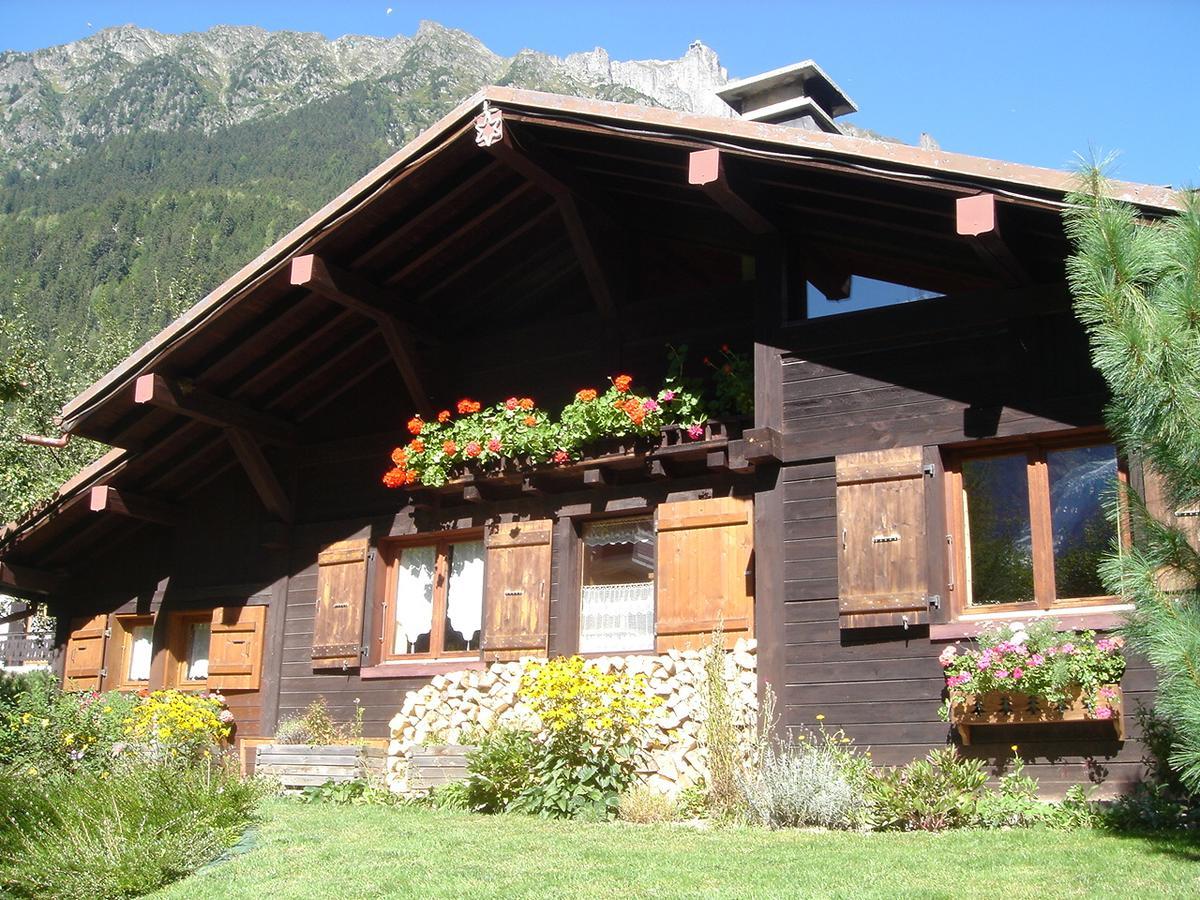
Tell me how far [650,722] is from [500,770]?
119 cm

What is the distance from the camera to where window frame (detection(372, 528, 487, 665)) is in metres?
12.0

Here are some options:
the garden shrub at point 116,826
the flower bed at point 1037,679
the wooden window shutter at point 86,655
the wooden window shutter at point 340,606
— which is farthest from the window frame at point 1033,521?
the wooden window shutter at point 86,655

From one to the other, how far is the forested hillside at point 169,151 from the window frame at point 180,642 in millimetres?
2338

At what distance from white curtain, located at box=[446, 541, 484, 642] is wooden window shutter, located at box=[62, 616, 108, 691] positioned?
481 centimetres

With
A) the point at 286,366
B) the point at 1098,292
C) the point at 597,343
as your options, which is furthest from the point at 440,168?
the point at 1098,292

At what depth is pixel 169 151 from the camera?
3974 inches

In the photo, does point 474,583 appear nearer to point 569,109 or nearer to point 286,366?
point 286,366

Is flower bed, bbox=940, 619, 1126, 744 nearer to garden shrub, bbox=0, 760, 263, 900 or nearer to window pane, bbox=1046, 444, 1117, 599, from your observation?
window pane, bbox=1046, 444, 1117, 599

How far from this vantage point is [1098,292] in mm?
6500

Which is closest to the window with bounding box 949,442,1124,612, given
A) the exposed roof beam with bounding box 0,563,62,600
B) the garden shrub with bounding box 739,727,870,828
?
the garden shrub with bounding box 739,727,870,828

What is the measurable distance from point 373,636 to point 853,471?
16.5 ft

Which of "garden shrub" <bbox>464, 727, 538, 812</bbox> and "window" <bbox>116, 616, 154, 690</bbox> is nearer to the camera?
"garden shrub" <bbox>464, 727, 538, 812</bbox>

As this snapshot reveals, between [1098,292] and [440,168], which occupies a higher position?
[440,168]

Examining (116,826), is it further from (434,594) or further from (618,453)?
(618,453)
